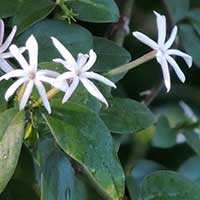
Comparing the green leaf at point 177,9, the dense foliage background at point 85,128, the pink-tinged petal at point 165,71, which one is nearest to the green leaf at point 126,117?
the dense foliage background at point 85,128

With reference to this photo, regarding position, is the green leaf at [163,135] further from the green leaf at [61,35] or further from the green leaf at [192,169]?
the green leaf at [61,35]

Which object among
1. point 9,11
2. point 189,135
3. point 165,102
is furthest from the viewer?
point 165,102

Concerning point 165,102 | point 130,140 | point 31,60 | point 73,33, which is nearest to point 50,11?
point 73,33

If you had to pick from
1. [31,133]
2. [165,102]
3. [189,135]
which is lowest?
[165,102]

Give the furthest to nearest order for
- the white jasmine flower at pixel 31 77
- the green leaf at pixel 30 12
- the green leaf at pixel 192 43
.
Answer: the green leaf at pixel 192 43 → the green leaf at pixel 30 12 → the white jasmine flower at pixel 31 77

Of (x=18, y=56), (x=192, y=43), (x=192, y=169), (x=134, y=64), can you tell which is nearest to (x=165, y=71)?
(x=134, y=64)

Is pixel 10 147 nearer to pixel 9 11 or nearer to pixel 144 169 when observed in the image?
pixel 9 11

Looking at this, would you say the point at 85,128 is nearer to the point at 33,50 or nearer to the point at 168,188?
the point at 33,50
